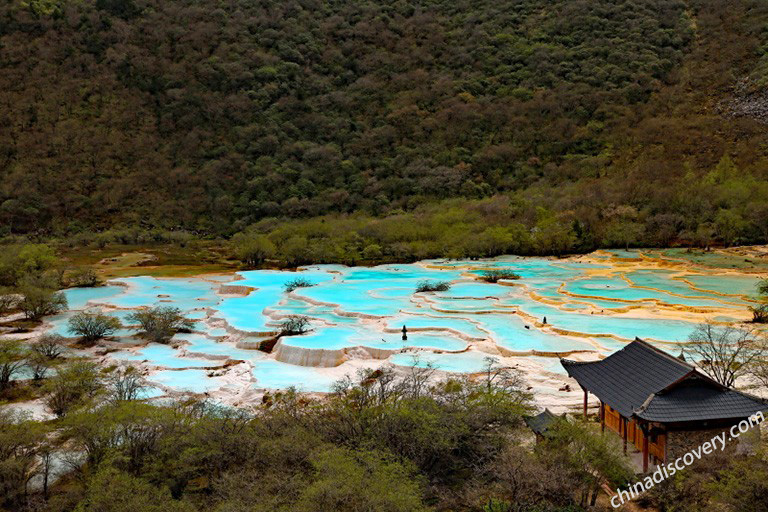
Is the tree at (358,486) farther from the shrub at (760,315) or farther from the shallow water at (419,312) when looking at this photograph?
the shrub at (760,315)

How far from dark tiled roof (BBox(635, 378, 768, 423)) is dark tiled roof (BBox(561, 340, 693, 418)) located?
25cm

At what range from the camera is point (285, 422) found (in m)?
10.8

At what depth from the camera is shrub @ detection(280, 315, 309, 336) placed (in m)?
20.4

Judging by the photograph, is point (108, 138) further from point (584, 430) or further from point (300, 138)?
point (584, 430)

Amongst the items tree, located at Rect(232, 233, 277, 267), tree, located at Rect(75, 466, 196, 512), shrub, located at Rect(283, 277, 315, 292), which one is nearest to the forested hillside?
tree, located at Rect(232, 233, 277, 267)

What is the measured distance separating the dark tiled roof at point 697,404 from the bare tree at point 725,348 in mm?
2890

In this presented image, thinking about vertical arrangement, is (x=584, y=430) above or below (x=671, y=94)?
below

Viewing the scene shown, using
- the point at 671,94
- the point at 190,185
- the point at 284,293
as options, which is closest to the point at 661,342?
the point at 284,293

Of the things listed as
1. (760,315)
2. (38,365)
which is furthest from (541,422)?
(38,365)

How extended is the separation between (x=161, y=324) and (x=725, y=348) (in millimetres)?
18493

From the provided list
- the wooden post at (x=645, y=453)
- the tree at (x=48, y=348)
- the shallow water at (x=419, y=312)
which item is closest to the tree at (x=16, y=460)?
the shallow water at (x=419, y=312)

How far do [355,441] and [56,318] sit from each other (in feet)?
64.0

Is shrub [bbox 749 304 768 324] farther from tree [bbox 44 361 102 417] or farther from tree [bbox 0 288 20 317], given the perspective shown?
tree [bbox 0 288 20 317]

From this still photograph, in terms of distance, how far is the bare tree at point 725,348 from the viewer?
13.1m
